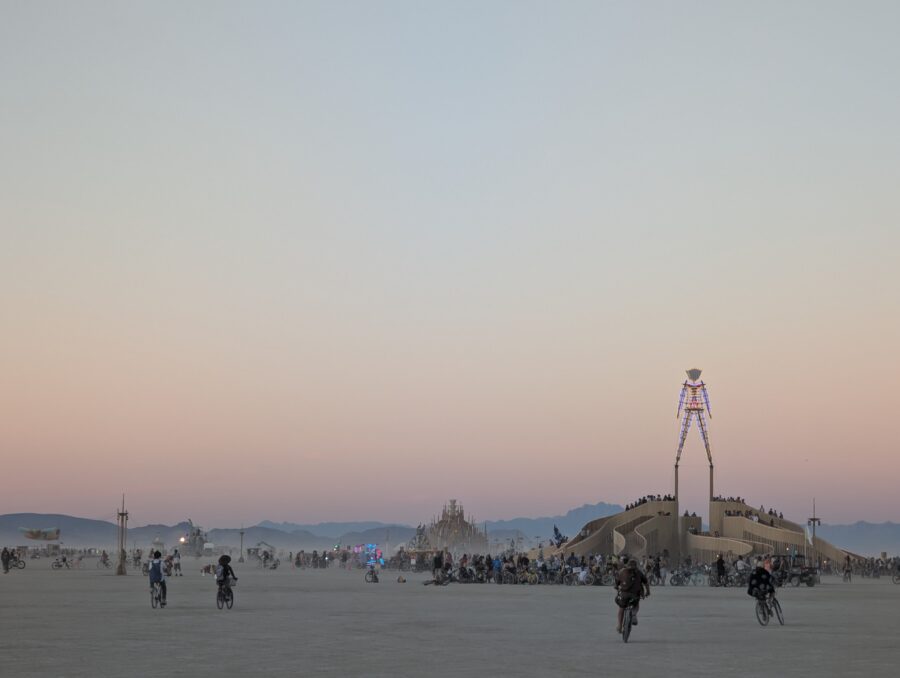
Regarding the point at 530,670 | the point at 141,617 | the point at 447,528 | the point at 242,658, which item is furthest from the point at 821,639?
the point at 447,528

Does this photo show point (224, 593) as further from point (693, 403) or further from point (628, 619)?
point (693, 403)

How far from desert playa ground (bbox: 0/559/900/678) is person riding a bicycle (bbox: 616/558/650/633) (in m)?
0.68

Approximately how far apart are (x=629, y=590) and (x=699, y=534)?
173 ft

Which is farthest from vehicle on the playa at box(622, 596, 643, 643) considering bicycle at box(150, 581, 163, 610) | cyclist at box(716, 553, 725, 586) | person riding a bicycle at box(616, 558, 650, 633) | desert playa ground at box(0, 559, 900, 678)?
cyclist at box(716, 553, 725, 586)

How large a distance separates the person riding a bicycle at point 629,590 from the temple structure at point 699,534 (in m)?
44.2

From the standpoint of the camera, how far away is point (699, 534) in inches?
2859

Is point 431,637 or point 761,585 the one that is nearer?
point 431,637

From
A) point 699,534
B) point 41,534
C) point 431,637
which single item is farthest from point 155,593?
point 41,534

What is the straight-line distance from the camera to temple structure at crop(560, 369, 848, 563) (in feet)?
219

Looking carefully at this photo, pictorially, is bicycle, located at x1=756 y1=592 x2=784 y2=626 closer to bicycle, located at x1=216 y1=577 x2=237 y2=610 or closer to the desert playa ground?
the desert playa ground

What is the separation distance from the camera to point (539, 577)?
53938mm

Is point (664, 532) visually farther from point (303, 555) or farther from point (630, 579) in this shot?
point (630, 579)

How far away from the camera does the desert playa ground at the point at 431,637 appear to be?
16844 mm

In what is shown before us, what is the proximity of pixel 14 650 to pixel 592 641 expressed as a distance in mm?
10347
